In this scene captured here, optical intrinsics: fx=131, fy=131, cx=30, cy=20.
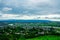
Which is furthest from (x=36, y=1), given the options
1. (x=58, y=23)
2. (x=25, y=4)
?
(x=58, y=23)

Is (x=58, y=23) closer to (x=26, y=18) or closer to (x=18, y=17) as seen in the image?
(x=26, y=18)

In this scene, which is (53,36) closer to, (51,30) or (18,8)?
(51,30)

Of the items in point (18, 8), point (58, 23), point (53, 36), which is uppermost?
point (18, 8)

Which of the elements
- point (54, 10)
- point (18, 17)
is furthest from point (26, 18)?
point (54, 10)

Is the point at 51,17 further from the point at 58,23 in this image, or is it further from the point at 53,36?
the point at 53,36

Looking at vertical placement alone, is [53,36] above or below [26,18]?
below

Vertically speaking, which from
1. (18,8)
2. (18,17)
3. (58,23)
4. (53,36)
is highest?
(18,8)

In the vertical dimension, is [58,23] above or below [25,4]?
below

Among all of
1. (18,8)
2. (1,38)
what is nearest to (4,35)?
(1,38)
